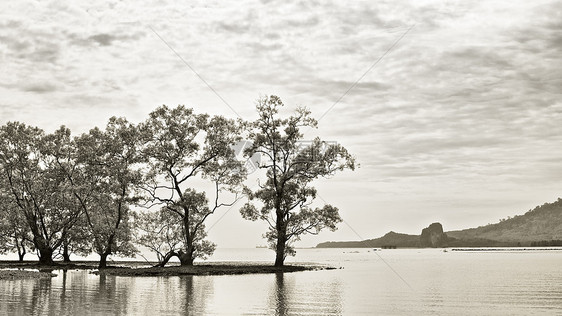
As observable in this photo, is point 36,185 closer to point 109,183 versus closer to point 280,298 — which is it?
point 109,183

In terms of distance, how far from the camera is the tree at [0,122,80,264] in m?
79.4

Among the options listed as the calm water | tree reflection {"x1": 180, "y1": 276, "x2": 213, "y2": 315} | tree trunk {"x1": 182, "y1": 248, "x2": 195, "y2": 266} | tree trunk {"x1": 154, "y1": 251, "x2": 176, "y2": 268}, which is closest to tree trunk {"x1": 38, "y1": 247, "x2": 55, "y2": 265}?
tree trunk {"x1": 154, "y1": 251, "x2": 176, "y2": 268}

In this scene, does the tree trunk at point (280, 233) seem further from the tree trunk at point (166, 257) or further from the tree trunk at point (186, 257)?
the tree trunk at point (166, 257)

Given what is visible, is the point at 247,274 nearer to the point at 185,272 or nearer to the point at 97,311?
the point at 185,272

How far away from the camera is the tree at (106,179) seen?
72.4 meters

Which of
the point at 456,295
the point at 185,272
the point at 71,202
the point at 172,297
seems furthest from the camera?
the point at 71,202

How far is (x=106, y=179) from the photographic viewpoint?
251 feet

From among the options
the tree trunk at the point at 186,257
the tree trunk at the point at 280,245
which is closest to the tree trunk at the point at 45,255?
the tree trunk at the point at 186,257

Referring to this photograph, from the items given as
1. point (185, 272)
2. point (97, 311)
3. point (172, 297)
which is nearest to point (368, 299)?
point (172, 297)

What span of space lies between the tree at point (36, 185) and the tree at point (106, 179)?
2.09 m

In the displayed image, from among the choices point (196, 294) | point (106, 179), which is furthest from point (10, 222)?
point (196, 294)

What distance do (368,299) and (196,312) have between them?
1513 cm

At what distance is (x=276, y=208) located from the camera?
240 feet

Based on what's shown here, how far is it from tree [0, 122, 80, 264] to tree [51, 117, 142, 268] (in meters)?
2.09
